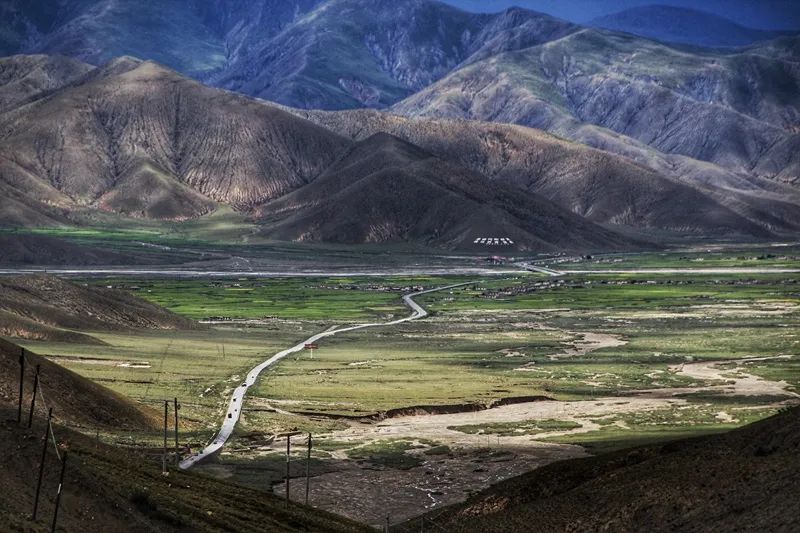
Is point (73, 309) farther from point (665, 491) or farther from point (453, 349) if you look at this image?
point (665, 491)

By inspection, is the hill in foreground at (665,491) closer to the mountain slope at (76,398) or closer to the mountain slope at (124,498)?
the mountain slope at (124,498)

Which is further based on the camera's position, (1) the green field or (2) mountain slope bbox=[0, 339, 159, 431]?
(1) the green field

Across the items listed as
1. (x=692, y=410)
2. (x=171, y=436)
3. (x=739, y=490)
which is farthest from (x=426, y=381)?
(x=739, y=490)

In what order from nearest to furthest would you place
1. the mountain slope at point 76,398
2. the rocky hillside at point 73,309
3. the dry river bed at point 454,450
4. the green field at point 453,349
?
1. the dry river bed at point 454,450
2. the mountain slope at point 76,398
3. the green field at point 453,349
4. the rocky hillside at point 73,309

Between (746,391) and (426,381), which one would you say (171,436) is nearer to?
(426,381)

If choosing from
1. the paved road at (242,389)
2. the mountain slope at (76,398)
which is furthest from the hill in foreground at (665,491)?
the mountain slope at (76,398)

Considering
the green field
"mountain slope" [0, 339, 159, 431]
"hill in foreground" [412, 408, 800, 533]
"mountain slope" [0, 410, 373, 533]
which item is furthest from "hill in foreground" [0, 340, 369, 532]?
the green field

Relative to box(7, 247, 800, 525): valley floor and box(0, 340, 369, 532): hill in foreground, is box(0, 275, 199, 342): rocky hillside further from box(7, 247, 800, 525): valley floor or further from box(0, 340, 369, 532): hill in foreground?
box(0, 340, 369, 532): hill in foreground

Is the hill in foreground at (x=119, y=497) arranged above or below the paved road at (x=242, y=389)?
above

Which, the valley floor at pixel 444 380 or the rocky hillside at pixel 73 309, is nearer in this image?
the valley floor at pixel 444 380

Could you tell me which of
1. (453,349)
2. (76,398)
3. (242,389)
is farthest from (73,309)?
(76,398)
